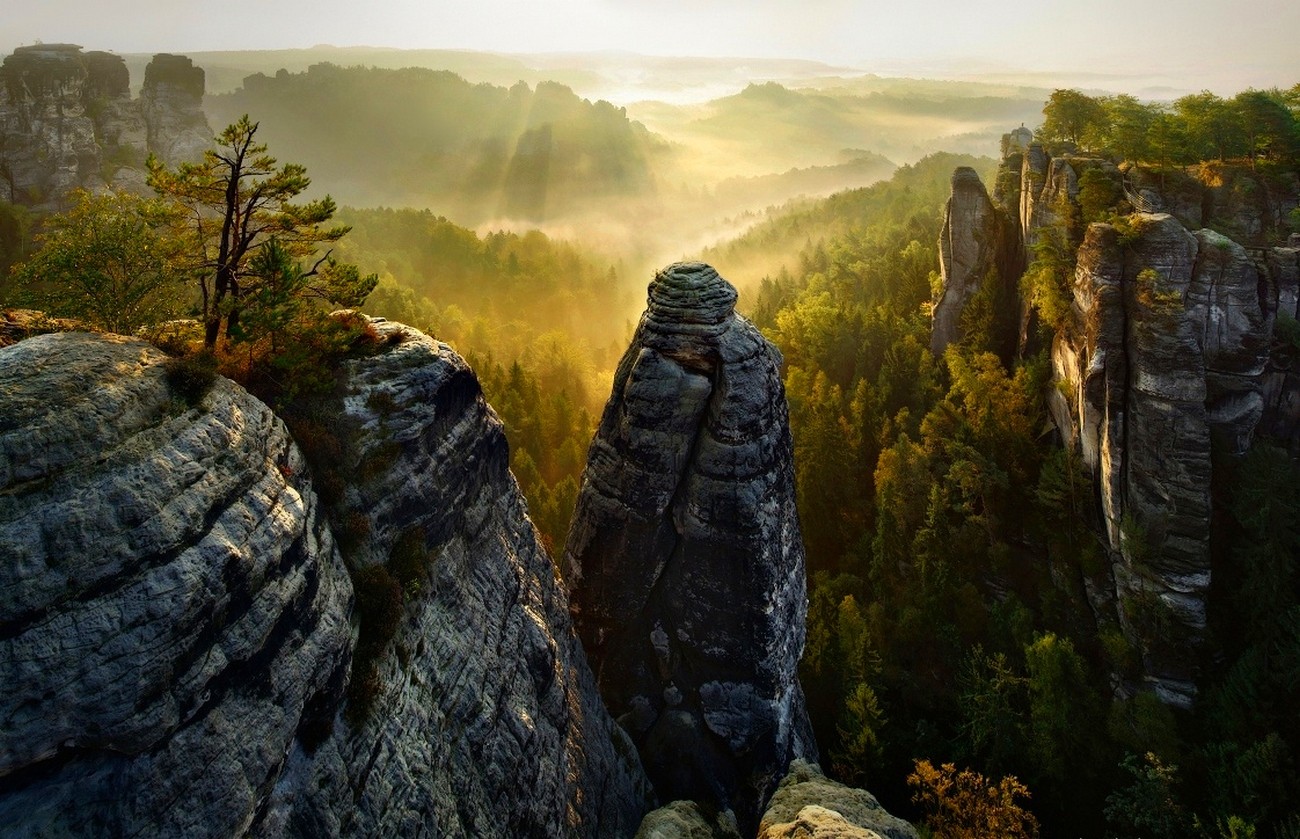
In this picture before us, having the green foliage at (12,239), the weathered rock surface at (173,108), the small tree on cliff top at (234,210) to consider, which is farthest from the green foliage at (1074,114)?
the weathered rock surface at (173,108)

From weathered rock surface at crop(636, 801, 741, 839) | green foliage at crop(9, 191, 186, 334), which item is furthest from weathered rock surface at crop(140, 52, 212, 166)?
weathered rock surface at crop(636, 801, 741, 839)

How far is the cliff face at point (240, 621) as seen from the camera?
35.5 feet

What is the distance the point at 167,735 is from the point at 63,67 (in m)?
119

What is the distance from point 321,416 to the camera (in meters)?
18.0

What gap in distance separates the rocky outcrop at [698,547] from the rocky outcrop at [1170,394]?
22029 mm

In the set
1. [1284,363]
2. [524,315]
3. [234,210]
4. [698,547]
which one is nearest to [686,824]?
[698,547]

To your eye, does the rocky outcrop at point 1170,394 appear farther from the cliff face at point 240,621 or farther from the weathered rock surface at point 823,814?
the cliff face at point 240,621

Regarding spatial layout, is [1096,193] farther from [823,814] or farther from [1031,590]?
[823,814]

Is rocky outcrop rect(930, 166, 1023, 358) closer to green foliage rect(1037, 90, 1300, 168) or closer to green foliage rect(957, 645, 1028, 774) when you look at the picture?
green foliage rect(1037, 90, 1300, 168)

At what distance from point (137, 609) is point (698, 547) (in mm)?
19432

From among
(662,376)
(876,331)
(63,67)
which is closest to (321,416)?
(662,376)

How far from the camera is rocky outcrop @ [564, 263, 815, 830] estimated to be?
1056 inches

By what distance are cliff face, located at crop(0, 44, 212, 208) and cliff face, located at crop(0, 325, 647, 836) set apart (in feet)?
280

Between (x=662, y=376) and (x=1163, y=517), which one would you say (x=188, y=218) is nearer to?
(x=662, y=376)
